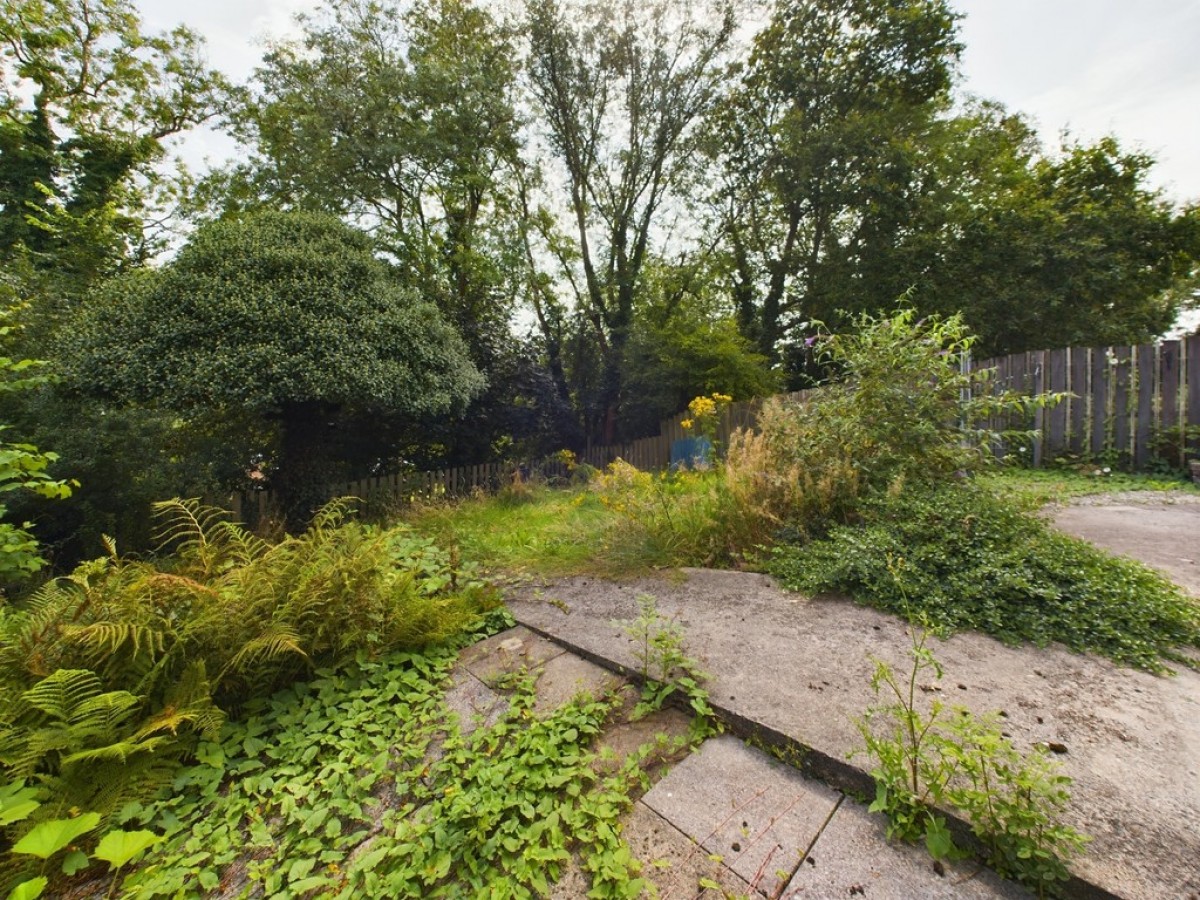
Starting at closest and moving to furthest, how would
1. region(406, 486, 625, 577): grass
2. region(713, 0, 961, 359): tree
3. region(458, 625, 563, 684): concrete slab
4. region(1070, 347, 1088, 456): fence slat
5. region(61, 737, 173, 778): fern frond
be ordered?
region(61, 737, 173, 778): fern frond
region(458, 625, 563, 684): concrete slab
region(406, 486, 625, 577): grass
region(1070, 347, 1088, 456): fence slat
region(713, 0, 961, 359): tree

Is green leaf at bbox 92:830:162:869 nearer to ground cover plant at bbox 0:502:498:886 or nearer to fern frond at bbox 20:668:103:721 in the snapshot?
ground cover plant at bbox 0:502:498:886

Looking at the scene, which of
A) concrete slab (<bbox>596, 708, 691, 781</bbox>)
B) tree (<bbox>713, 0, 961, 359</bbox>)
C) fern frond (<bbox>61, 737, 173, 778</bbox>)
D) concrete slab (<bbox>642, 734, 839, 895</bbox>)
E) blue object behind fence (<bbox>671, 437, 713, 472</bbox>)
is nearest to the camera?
concrete slab (<bbox>642, 734, 839, 895</bbox>)

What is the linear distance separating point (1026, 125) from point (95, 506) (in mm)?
18893

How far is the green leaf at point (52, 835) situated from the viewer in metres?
0.98

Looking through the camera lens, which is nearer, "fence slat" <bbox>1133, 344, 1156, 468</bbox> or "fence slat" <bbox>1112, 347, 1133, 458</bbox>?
"fence slat" <bbox>1133, 344, 1156, 468</bbox>

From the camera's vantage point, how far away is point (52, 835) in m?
1.05

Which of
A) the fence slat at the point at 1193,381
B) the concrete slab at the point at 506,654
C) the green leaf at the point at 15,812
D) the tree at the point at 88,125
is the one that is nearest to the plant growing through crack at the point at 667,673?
the concrete slab at the point at 506,654

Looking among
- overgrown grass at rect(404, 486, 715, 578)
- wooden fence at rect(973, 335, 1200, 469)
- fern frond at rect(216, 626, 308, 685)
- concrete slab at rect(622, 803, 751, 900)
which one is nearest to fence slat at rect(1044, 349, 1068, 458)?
wooden fence at rect(973, 335, 1200, 469)

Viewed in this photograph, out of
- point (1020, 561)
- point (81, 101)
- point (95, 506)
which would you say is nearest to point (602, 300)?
point (95, 506)

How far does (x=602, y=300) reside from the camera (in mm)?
10492

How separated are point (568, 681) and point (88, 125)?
47.8ft

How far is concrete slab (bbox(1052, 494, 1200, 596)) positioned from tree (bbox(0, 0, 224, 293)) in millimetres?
10611

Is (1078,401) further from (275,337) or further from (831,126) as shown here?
(275,337)

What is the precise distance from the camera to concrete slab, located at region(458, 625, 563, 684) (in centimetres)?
193
